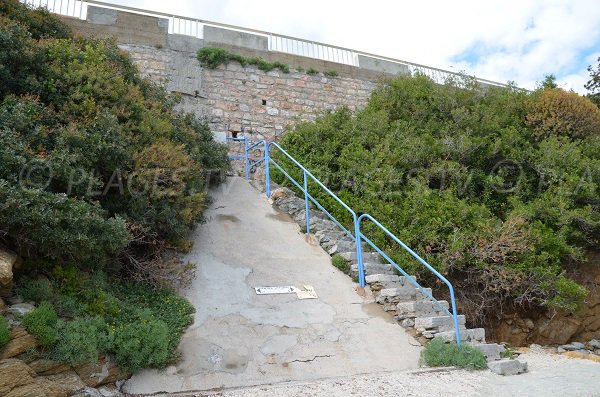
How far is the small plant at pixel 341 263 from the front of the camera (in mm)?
6309

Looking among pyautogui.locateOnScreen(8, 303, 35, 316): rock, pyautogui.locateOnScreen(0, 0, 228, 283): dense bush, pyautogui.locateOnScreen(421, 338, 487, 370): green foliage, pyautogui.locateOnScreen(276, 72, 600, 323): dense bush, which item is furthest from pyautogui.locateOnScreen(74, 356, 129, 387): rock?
pyautogui.locateOnScreen(276, 72, 600, 323): dense bush

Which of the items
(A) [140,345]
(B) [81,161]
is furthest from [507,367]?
(B) [81,161]

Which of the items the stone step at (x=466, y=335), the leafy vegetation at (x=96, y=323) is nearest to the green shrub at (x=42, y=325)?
the leafy vegetation at (x=96, y=323)

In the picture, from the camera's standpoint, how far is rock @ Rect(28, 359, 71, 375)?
3.17m

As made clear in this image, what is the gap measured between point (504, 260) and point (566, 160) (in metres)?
3.23

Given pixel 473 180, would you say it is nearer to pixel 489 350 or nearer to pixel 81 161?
pixel 489 350

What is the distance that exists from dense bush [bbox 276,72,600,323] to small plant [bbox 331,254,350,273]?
0.79 metres

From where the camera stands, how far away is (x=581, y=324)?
801 centimetres

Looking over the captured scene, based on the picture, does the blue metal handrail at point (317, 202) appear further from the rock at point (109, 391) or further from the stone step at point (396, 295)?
the rock at point (109, 391)

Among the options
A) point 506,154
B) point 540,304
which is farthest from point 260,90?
point 540,304

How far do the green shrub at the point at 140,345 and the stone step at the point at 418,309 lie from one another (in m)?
2.72

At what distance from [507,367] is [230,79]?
8.76 m

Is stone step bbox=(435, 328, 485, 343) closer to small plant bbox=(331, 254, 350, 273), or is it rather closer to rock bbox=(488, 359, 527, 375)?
rock bbox=(488, 359, 527, 375)

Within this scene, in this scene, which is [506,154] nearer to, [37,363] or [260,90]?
[260,90]
